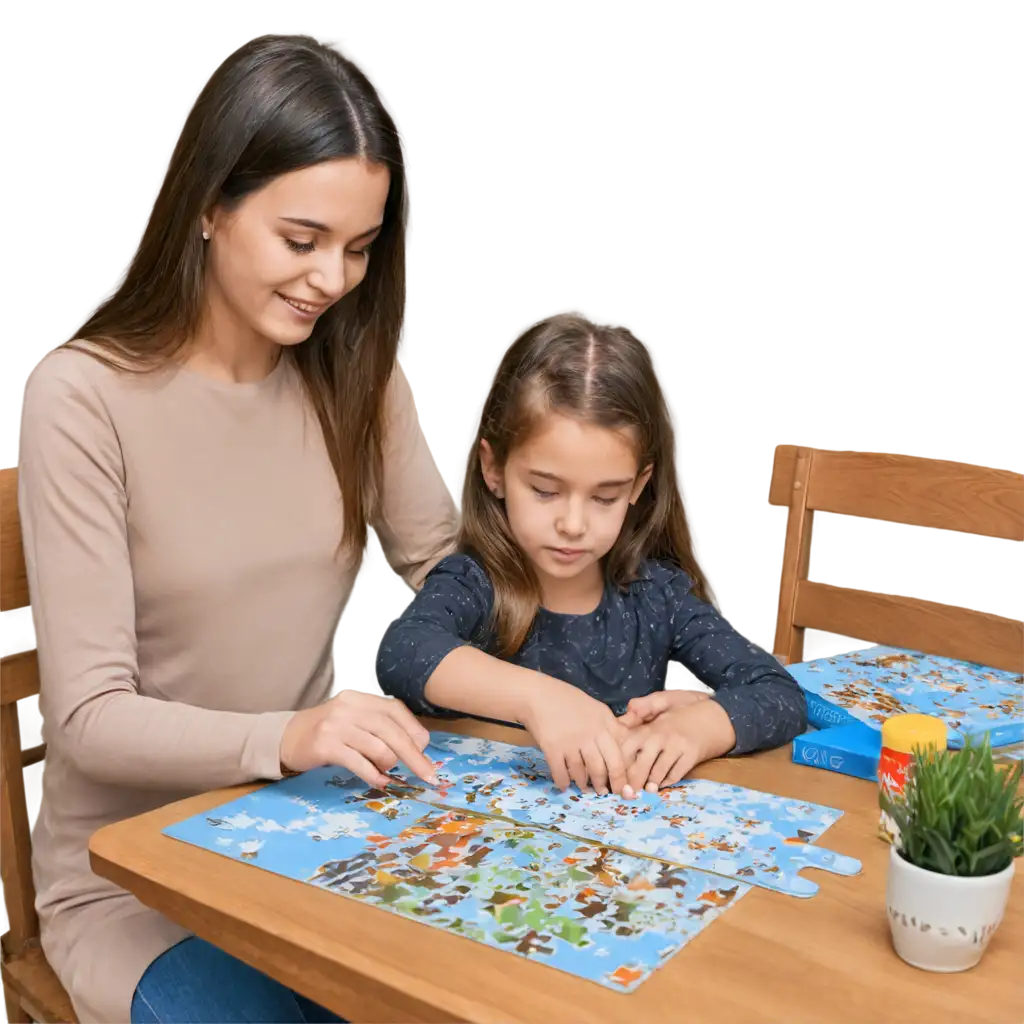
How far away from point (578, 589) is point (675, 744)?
401 mm

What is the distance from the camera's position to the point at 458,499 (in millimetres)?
1544

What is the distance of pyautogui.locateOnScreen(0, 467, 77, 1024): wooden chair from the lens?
1256 millimetres

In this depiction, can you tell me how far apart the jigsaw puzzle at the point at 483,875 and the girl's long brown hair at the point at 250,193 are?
19.2 inches

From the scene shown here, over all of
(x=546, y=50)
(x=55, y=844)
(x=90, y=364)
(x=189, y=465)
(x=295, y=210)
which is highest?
(x=546, y=50)

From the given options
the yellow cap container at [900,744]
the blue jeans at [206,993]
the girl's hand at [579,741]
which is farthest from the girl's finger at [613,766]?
the blue jeans at [206,993]

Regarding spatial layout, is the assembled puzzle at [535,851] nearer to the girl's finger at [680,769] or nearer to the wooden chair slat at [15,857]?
the girl's finger at [680,769]

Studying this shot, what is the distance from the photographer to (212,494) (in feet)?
4.34

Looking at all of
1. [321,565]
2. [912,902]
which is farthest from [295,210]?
[912,902]

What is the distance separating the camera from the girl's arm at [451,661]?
46.3 inches

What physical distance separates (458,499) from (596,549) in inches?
10.1

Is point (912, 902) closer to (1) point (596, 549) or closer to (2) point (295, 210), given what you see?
(1) point (596, 549)

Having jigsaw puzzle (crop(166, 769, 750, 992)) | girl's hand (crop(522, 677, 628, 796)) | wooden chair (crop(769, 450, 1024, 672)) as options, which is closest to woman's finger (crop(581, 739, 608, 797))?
girl's hand (crop(522, 677, 628, 796))

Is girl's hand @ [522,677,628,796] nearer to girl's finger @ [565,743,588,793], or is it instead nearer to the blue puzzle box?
girl's finger @ [565,743,588,793]

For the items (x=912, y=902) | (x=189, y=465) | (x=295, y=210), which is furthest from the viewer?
(x=189, y=465)
